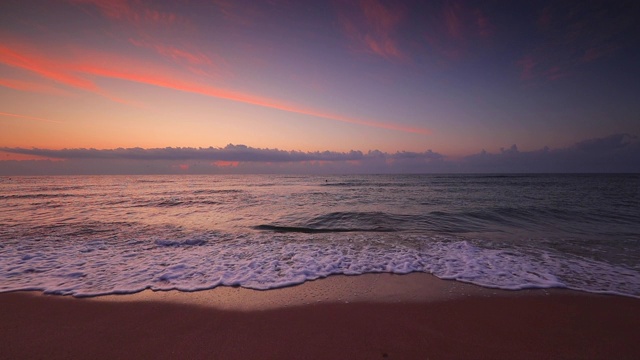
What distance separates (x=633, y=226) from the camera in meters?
12.5

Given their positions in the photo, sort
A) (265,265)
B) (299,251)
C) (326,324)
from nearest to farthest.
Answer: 1. (326,324)
2. (265,265)
3. (299,251)

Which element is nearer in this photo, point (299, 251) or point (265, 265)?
point (265, 265)

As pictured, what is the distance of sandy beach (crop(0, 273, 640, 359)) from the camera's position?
3475 mm

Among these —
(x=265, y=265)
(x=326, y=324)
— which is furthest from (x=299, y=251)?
(x=326, y=324)

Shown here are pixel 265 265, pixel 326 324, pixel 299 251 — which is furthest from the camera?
pixel 299 251

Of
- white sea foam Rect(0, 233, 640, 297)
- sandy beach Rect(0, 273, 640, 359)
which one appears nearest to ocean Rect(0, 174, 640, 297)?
white sea foam Rect(0, 233, 640, 297)

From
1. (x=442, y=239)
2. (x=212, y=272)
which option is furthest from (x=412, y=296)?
(x=442, y=239)

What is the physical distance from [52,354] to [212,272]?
3040 mm

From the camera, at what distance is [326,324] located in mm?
4102

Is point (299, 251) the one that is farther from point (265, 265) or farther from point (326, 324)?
point (326, 324)

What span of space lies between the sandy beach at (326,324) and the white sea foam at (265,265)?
0.53m

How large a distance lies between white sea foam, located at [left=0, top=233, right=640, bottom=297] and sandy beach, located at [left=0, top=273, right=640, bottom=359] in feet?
1.75

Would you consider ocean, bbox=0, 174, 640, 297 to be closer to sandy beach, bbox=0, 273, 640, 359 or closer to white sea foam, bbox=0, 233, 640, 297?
white sea foam, bbox=0, 233, 640, 297

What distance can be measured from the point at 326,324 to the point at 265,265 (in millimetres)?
3096
